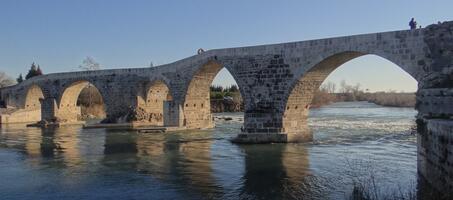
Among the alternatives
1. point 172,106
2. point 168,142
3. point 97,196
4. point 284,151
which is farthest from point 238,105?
point 97,196

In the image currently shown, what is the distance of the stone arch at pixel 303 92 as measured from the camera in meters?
15.6

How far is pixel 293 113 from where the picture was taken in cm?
1697

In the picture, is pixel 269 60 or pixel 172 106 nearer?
pixel 269 60

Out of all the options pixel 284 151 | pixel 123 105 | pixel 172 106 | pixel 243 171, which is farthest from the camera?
pixel 123 105

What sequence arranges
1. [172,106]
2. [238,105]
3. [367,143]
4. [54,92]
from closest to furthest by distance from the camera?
1. [367,143]
2. [172,106]
3. [54,92]
4. [238,105]

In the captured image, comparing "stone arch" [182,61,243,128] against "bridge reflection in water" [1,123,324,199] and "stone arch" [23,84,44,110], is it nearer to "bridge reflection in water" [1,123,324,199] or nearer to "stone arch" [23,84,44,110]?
"bridge reflection in water" [1,123,324,199]

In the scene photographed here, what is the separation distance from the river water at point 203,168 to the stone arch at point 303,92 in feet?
3.22

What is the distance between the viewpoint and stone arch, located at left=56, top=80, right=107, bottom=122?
30128mm

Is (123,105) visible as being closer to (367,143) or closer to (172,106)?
(172,106)

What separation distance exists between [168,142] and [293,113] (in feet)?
14.7

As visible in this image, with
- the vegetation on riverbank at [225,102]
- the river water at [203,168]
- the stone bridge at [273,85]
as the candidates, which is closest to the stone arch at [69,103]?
the stone bridge at [273,85]

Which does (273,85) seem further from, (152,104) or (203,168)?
(152,104)

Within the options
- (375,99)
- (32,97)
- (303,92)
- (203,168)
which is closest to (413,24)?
(303,92)

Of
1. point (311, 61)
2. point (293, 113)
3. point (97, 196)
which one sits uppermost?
point (311, 61)
